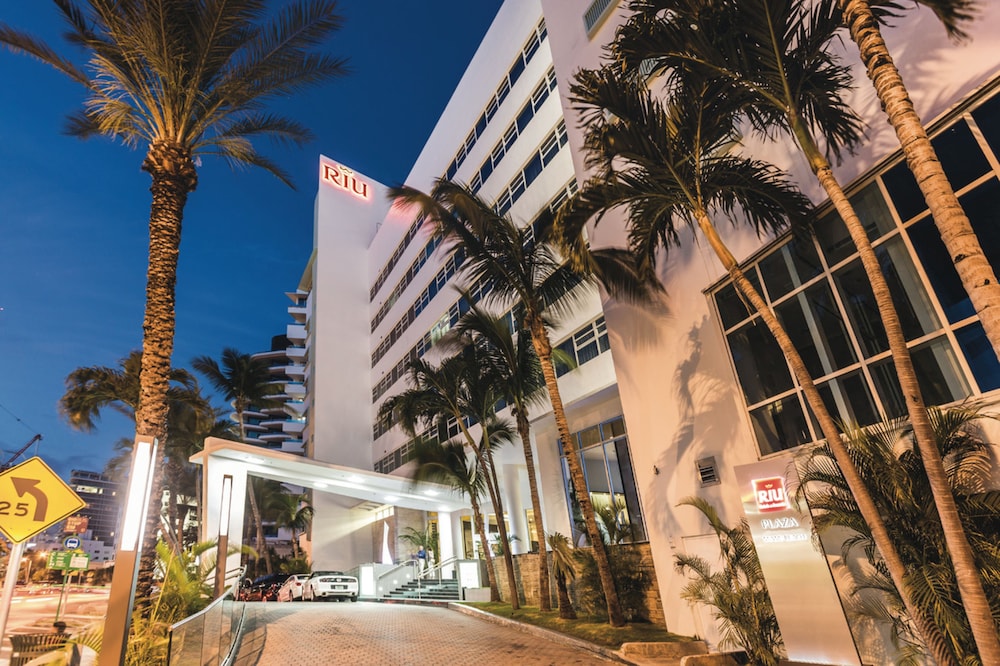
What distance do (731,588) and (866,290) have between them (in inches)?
198

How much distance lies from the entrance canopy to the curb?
4924 mm

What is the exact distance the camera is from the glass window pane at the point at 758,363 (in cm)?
925

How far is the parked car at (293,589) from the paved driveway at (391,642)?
28.7ft

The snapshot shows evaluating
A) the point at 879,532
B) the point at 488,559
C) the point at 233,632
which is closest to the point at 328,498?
the point at 488,559

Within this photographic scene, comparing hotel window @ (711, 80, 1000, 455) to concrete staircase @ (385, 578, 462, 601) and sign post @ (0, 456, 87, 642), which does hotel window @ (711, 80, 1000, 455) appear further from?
concrete staircase @ (385, 578, 462, 601)

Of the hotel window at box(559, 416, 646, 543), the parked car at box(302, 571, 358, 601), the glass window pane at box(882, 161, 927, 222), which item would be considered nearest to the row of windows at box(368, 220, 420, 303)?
the parked car at box(302, 571, 358, 601)

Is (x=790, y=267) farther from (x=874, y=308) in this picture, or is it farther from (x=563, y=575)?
(x=563, y=575)

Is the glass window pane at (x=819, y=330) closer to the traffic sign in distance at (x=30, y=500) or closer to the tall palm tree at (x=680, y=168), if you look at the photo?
the tall palm tree at (x=680, y=168)

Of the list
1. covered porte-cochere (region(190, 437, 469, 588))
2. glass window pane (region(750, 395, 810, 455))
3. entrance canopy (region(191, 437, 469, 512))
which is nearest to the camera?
glass window pane (region(750, 395, 810, 455))

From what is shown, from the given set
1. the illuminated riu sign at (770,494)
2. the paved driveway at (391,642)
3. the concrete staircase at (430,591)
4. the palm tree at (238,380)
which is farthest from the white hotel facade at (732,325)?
the palm tree at (238,380)

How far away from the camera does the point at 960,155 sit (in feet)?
21.9

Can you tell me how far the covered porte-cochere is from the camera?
54.7 feet

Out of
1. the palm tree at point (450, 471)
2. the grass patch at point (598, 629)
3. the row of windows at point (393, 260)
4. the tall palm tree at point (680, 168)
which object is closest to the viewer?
the tall palm tree at point (680, 168)

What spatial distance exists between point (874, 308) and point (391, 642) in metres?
10.5
